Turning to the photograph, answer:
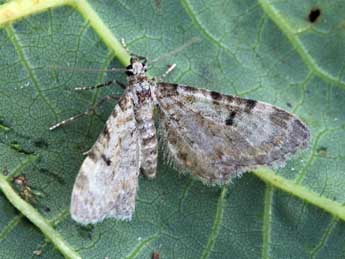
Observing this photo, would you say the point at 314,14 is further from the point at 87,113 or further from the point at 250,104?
the point at 87,113

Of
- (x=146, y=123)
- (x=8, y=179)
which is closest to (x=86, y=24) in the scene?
(x=146, y=123)

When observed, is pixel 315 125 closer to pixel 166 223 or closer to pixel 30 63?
pixel 166 223

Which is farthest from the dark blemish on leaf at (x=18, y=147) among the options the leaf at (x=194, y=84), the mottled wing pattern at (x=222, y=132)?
the mottled wing pattern at (x=222, y=132)

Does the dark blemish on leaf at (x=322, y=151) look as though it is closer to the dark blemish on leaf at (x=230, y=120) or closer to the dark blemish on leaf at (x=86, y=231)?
the dark blemish on leaf at (x=230, y=120)

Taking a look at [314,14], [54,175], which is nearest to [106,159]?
[54,175]

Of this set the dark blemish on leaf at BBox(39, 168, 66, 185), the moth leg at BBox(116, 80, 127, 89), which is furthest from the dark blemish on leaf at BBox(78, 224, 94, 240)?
the moth leg at BBox(116, 80, 127, 89)

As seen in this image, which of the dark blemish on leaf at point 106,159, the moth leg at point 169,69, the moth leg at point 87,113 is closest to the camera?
the dark blemish on leaf at point 106,159
